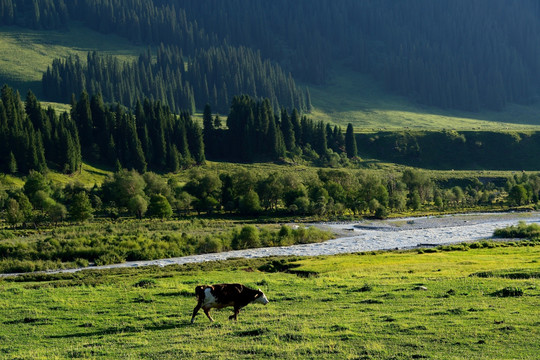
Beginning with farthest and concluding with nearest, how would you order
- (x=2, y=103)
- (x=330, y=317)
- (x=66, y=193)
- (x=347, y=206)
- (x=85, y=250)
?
(x=2, y=103), (x=347, y=206), (x=66, y=193), (x=85, y=250), (x=330, y=317)

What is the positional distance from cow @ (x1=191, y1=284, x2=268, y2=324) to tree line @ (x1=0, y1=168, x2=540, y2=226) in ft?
255

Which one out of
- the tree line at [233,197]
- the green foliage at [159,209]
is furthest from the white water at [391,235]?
the green foliage at [159,209]

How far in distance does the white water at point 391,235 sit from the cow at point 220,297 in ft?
136

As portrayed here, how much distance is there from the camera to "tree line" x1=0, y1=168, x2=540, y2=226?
104 metres

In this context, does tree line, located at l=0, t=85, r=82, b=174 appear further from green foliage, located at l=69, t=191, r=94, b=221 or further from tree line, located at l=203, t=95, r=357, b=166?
tree line, located at l=203, t=95, r=357, b=166

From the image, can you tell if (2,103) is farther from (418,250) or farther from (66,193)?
(418,250)

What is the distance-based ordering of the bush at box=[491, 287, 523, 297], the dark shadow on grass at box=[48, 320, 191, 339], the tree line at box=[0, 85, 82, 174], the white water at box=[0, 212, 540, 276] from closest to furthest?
the dark shadow on grass at box=[48, 320, 191, 339], the bush at box=[491, 287, 523, 297], the white water at box=[0, 212, 540, 276], the tree line at box=[0, 85, 82, 174]

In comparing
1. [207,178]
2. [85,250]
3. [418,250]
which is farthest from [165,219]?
[418,250]

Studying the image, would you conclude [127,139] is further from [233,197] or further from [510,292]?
[510,292]

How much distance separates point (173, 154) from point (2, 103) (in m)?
43.4

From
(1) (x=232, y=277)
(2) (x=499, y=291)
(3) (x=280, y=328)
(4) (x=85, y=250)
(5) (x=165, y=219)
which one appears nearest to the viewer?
(3) (x=280, y=328)

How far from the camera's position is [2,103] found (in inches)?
5699

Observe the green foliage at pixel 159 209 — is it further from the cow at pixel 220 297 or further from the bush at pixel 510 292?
the bush at pixel 510 292

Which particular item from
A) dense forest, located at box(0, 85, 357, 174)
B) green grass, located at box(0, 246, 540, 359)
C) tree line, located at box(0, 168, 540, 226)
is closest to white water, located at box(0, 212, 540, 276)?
tree line, located at box(0, 168, 540, 226)
